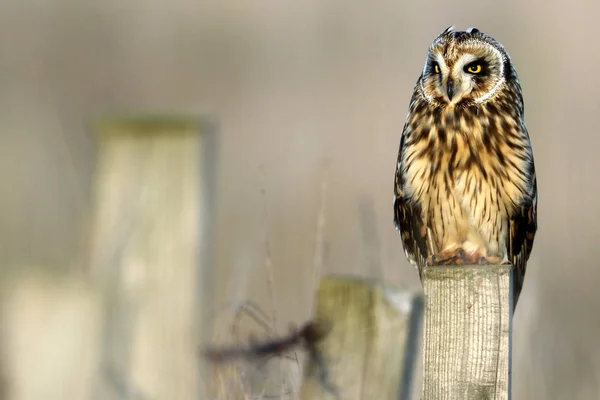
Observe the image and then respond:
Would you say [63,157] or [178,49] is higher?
[178,49]

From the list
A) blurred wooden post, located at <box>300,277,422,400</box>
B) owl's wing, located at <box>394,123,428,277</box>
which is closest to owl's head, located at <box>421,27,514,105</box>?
owl's wing, located at <box>394,123,428,277</box>

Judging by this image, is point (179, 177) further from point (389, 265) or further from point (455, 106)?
point (389, 265)

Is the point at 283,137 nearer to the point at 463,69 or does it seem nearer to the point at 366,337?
the point at 463,69

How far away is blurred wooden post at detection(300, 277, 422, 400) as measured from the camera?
105 inches

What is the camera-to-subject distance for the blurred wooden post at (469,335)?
228cm

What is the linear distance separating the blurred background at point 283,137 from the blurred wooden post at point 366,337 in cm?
35

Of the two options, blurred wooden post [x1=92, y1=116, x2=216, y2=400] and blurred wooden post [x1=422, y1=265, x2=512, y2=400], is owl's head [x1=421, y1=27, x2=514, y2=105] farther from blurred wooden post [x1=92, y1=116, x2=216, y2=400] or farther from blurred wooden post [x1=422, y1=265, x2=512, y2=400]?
blurred wooden post [x1=92, y1=116, x2=216, y2=400]

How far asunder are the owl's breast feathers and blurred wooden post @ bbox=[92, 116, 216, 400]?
1624 mm

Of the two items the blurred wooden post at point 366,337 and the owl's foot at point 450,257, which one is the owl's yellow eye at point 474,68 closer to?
the owl's foot at point 450,257

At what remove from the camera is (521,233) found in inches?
154

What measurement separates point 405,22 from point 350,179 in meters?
4.63

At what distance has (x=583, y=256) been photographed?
7.16 m

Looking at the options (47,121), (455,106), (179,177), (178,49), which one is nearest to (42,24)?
(178,49)

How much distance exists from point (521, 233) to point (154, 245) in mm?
1962
